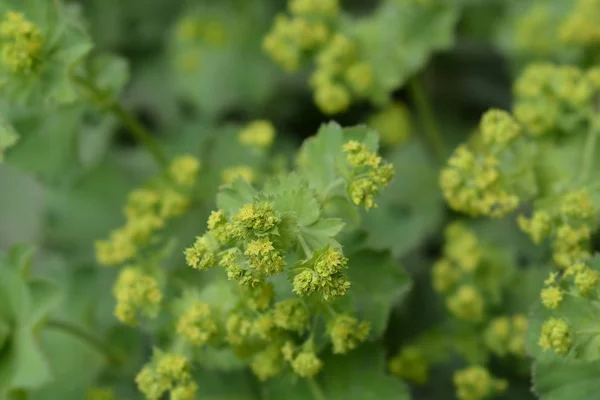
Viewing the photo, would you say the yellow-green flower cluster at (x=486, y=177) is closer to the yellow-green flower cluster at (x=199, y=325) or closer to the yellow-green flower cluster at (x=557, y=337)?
the yellow-green flower cluster at (x=557, y=337)

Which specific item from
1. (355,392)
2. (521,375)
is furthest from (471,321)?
(355,392)

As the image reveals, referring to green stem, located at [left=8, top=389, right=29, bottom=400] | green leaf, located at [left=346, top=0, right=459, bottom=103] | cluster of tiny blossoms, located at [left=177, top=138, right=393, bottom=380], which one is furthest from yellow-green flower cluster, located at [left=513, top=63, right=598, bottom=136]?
green stem, located at [left=8, top=389, right=29, bottom=400]

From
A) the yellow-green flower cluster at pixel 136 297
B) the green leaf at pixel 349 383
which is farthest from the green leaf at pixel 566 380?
the yellow-green flower cluster at pixel 136 297

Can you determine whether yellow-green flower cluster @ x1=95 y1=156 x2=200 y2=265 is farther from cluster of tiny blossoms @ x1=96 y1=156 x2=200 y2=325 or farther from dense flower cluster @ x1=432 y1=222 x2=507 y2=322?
dense flower cluster @ x1=432 y1=222 x2=507 y2=322

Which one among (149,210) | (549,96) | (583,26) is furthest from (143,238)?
(583,26)

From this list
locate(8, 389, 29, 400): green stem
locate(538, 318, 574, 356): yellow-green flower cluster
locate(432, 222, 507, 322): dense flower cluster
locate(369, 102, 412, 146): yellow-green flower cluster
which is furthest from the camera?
locate(369, 102, 412, 146): yellow-green flower cluster

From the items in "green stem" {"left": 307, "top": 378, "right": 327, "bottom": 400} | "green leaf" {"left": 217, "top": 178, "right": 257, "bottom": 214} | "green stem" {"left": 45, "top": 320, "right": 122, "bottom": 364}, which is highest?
"green stem" {"left": 45, "top": 320, "right": 122, "bottom": 364}
